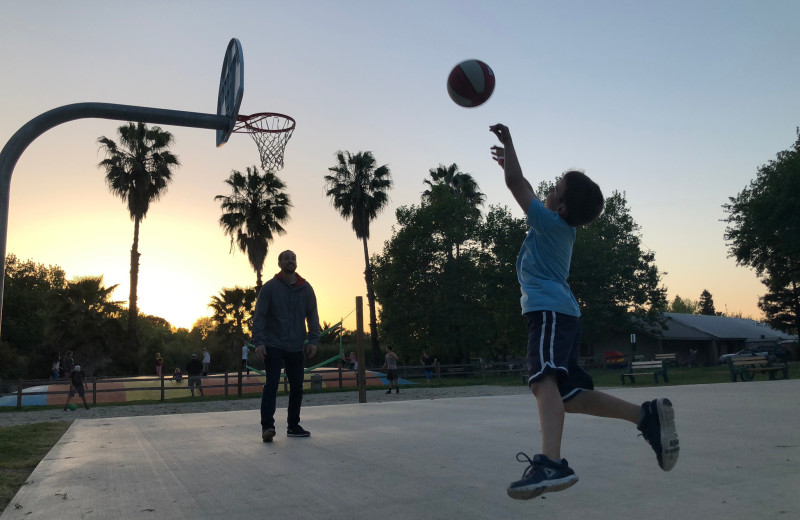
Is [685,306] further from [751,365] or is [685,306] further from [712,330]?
[751,365]

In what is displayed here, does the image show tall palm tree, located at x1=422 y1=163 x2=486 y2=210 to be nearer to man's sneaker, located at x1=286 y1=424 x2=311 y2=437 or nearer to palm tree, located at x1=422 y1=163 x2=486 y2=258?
palm tree, located at x1=422 y1=163 x2=486 y2=258

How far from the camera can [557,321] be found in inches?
118

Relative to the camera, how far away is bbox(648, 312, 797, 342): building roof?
5194 centimetres

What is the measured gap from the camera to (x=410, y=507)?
9.79ft

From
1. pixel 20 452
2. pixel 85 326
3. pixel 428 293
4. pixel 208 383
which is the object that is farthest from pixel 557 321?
pixel 428 293

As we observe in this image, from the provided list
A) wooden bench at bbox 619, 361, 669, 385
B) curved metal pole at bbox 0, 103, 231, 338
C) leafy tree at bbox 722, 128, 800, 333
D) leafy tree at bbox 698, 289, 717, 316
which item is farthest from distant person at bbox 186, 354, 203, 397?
leafy tree at bbox 698, 289, 717, 316

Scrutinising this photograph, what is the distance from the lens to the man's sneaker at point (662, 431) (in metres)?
2.96

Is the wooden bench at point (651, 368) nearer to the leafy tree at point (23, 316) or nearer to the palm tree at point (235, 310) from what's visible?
the palm tree at point (235, 310)

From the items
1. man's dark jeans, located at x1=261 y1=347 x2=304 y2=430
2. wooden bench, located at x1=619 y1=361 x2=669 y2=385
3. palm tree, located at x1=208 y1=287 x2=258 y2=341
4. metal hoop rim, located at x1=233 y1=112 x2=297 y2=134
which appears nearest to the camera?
man's dark jeans, located at x1=261 y1=347 x2=304 y2=430

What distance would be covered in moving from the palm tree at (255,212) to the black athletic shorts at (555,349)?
32.3 m

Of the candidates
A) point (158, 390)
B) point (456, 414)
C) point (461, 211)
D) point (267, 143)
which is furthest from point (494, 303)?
point (456, 414)

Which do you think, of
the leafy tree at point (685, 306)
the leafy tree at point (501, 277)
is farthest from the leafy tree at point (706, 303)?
the leafy tree at point (501, 277)

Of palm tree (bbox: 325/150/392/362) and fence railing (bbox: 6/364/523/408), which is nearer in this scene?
fence railing (bbox: 6/364/523/408)

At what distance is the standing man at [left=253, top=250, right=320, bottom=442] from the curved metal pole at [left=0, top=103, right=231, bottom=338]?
219 cm
